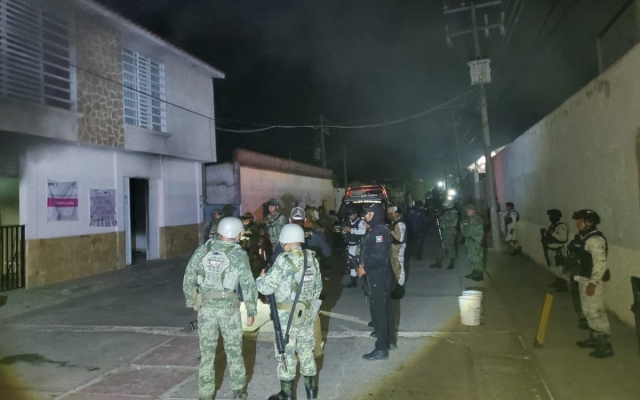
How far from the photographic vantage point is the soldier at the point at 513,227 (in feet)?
44.3

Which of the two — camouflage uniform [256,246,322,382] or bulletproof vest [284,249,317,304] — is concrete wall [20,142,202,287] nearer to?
camouflage uniform [256,246,322,382]

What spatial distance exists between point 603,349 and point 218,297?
168 inches

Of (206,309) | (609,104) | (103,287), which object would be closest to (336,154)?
(103,287)

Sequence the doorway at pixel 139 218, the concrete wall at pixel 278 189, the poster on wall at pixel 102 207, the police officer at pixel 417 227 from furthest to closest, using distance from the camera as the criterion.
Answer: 1. the concrete wall at pixel 278 189
2. the doorway at pixel 139 218
3. the police officer at pixel 417 227
4. the poster on wall at pixel 102 207

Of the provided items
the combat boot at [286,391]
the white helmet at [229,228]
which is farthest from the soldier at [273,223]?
the combat boot at [286,391]

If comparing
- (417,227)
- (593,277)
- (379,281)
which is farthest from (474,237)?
(379,281)

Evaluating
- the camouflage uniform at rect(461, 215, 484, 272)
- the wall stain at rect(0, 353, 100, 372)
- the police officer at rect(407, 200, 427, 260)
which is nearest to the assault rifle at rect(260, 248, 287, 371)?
the wall stain at rect(0, 353, 100, 372)

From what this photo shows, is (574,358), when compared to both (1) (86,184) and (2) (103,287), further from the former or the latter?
(1) (86,184)

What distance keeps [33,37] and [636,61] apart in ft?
36.3

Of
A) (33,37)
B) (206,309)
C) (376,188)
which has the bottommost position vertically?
(206,309)

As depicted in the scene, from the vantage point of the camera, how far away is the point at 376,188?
17094mm

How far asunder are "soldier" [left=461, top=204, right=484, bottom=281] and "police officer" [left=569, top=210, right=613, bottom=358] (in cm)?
422

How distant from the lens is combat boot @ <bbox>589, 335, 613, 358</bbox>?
16.5 ft

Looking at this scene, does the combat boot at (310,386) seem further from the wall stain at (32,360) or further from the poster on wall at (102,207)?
the poster on wall at (102,207)
